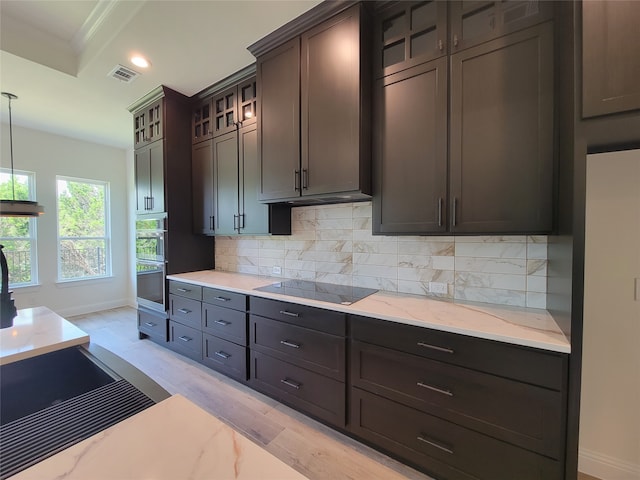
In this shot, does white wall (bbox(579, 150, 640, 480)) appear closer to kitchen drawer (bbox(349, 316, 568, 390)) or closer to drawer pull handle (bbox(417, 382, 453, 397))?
kitchen drawer (bbox(349, 316, 568, 390))

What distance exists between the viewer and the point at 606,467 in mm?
1456

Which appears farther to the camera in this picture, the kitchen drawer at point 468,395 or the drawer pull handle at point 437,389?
the drawer pull handle at point 437,389

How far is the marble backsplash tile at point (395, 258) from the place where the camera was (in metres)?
1.69

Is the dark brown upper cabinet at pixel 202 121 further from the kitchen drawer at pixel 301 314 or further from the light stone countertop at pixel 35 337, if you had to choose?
the light stone countertop at pixel 35 337

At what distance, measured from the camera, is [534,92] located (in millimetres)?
1384

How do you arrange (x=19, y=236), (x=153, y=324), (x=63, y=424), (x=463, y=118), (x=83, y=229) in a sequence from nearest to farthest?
1. (x=63, y=424)
2. (x=463, y=118)
3. (x=153, y=324)
4. (x=19, y=236)
5. (x=83, y=229)

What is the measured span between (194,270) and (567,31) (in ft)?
11.9

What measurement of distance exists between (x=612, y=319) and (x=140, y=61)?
3906mm

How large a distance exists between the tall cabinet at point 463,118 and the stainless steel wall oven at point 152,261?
8.30ft

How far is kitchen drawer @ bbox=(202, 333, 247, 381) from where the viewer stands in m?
2.34

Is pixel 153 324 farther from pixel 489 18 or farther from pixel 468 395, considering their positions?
pixel 489 18

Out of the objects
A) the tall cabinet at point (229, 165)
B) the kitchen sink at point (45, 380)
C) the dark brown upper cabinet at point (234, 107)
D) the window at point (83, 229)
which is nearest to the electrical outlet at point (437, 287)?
the tall cabinet at point (229, 165)

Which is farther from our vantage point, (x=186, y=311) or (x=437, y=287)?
(x=186, y=311)

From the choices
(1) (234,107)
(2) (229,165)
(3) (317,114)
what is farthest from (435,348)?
(1) (234,107)
